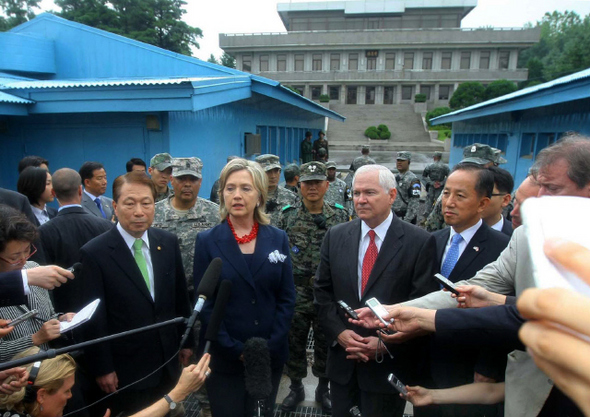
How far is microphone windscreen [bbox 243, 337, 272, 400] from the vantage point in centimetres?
221

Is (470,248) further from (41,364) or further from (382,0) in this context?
(382,0)

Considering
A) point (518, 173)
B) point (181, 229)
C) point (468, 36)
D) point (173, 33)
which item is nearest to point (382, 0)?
point (468, 36)

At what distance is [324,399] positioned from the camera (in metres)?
3.65

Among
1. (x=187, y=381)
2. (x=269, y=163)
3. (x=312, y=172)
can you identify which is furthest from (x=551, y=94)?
(x=187, y=381)

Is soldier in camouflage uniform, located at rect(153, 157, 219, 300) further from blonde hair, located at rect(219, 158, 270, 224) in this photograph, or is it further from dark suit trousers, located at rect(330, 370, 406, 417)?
dark suit trousers, located at rect(330, 370, 406, 417)

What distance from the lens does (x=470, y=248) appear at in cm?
268

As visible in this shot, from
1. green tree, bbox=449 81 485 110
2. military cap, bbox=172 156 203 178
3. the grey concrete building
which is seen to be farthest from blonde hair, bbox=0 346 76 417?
the grey concrete building

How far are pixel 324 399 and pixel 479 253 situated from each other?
6.93 ft

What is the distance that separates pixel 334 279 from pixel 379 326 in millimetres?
619

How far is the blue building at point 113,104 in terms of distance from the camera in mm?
6730

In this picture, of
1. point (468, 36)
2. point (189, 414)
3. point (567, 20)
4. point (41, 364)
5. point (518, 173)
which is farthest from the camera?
point (567, 20)

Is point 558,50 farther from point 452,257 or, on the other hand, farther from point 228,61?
point 452,257

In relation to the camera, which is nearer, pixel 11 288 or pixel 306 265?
pixel 11 288

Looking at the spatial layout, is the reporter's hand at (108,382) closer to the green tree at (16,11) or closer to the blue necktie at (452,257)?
the blue necktie at (452,257)
